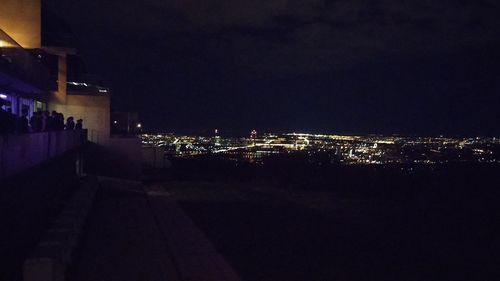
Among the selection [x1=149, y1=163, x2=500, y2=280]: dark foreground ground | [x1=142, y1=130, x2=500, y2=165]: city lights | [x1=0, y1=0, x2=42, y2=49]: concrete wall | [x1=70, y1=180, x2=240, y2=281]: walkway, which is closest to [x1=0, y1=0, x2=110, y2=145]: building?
[x1=0, y1=0, x2=42, y2=49]: concrete wall

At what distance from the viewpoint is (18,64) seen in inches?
685

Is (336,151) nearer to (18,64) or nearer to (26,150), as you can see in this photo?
(18,64)

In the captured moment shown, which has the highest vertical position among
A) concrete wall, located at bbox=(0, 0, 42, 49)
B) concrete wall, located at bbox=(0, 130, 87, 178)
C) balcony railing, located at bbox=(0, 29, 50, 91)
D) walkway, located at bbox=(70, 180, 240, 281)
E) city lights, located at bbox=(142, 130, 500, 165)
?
concrete wall, located at bbox=(0, 0, 42, 49)

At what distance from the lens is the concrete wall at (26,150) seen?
24.9ft

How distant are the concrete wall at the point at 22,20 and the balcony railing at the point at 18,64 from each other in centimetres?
431

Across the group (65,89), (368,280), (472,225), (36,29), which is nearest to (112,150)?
(65,89)

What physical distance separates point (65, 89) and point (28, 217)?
22175mm

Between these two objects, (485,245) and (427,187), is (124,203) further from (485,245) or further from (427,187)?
(427,187)

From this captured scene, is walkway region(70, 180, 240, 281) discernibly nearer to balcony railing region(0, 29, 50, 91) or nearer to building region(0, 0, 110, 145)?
balcony railing region(0, 29, 50, 91)

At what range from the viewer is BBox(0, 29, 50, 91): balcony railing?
1502 cm

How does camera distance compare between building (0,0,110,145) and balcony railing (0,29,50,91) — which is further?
building (0,0,110,145)

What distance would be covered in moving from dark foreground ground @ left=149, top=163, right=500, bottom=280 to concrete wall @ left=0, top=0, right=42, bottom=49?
9.74 m

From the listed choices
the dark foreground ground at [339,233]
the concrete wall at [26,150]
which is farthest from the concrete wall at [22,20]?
the concrete wall at [26,150]

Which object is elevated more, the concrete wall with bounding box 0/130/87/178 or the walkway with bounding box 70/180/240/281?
the concrete wall with bounding box 0/130/87/178
